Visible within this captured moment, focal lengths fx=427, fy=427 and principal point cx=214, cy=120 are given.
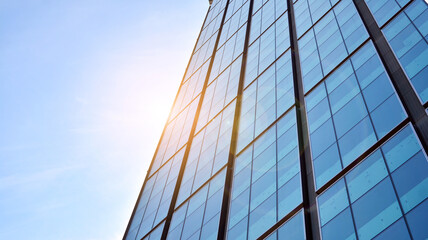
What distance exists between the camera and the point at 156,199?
27469mm

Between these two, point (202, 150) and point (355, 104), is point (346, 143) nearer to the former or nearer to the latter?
point (355, 104)

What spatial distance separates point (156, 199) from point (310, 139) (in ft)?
46.1

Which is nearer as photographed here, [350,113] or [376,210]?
[376,210]

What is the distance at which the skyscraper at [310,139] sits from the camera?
11758 mm

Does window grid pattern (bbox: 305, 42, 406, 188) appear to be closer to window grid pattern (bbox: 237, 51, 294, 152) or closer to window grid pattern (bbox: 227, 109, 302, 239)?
window grid pattern (bbox: 227, 109, 302, 239)

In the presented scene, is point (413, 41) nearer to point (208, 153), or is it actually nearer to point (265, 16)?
point (208, 153)

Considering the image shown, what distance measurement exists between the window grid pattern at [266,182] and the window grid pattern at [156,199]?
281 inches

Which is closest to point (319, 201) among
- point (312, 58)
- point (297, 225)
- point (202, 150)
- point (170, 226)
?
point (297, 225)

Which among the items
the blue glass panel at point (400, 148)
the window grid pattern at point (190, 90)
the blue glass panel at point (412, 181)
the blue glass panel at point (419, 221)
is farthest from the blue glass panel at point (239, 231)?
the window grid pattern at point (190, 90)

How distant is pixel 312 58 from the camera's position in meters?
21.1

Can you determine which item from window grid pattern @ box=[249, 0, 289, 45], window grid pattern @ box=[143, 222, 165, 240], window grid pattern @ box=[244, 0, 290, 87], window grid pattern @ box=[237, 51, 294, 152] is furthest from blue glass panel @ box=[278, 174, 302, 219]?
window grid pattern @ box=[249, 0, 289, 45]

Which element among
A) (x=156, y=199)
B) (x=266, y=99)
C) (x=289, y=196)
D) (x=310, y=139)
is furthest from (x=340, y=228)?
(x=156, y=199)

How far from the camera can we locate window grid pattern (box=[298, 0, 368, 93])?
Answer: 18.6 m

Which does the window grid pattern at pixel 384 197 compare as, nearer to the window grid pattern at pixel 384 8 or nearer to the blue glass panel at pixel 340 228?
the blue glass panel at pixel 340 228
